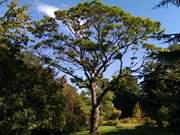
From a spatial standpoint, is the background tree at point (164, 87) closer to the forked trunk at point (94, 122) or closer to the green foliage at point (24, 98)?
the forked trunk at point (94, 122)

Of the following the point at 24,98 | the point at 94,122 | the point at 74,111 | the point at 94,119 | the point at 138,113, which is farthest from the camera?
the point at 138,113

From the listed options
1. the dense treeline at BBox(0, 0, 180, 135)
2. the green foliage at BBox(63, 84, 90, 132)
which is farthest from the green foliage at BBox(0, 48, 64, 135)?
the green foliage at BBox(63, 84, 90, 132)

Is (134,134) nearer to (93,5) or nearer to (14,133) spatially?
(93,5)

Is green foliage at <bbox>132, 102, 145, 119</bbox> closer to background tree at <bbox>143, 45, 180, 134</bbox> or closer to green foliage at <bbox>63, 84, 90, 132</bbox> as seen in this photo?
background tree at <bbox>143, 45, 180, 134</bbox>

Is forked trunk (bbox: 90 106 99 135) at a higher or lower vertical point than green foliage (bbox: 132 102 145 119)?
lower

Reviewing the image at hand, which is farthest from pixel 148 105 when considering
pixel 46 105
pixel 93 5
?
pixel 46 105

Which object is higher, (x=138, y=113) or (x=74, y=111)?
(x=138, y=113)

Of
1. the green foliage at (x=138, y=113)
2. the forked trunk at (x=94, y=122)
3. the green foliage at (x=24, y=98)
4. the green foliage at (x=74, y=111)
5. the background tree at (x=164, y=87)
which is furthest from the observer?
the green foliage at (x=138, y=113)

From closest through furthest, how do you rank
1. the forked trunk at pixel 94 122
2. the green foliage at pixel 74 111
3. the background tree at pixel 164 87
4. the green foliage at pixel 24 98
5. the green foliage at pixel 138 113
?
the green foliage at pixel 24 98
the background tree at pixel 164 87
the forked trunk at pixel 94 122
the green foliage at pixel 74 111
the green foliage at pixel 138 113

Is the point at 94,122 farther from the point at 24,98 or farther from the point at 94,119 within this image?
the point at 24,98

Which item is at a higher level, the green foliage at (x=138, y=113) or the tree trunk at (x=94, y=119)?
the green foliage at (x=138, y=113)

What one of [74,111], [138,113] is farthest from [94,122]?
[138,113]

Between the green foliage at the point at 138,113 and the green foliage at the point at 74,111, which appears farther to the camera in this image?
the green foliage at the point at 138,113

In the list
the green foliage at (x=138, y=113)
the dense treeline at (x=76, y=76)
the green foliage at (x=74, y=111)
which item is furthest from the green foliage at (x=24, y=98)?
the green foliage at (x=138, y=113)
